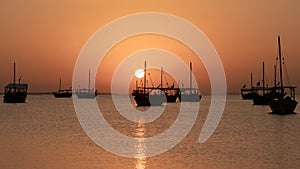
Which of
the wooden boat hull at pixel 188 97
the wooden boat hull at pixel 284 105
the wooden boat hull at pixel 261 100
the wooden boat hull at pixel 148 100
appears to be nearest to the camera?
the wooden boat hull at pixel 284 105

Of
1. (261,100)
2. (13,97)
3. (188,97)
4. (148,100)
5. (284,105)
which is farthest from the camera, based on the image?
(188,97)

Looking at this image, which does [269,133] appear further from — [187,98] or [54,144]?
[187,98]

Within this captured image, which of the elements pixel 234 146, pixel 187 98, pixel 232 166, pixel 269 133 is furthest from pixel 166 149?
pixel 187 98

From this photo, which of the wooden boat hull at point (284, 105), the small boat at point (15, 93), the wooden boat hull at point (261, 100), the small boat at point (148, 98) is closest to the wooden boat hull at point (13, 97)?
the small boat at point (15, 93)

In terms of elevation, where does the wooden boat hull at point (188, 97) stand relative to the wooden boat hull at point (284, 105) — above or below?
above

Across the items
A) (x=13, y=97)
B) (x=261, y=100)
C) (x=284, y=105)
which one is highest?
(x=13, y=97)

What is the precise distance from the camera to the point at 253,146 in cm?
4144

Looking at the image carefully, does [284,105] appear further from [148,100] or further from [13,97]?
[13,97]

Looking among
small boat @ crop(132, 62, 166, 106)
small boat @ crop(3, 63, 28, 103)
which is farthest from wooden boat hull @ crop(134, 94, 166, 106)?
small boat @ crop(3, 63, 28, 103)

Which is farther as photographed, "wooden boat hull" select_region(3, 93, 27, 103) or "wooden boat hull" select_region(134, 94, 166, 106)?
"wooden boat hull" select_region(3, 93, 27, 103)

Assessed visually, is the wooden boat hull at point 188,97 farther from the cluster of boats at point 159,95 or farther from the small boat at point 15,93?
the small boat at point 15,93

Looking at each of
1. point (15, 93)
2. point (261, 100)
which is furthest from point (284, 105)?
point (15, 93)

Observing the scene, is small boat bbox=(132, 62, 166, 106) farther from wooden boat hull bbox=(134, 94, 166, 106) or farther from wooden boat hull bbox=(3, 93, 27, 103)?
wooden boat hull bbox=(3, 93, 27, 103)

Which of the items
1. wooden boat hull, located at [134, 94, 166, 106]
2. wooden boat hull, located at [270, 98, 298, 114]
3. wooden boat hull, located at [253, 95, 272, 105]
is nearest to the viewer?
wooden boat hull, located at [270, 98, 298, 114]
